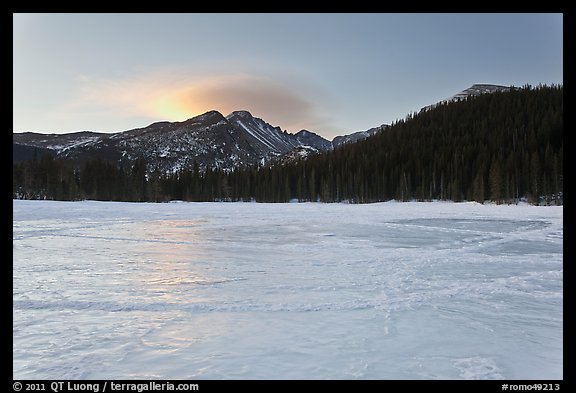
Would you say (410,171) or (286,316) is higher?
(410,171)

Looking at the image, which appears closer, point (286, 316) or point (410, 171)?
point (286, 316)

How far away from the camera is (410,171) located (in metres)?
95.2

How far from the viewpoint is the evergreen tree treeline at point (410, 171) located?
7494 cm

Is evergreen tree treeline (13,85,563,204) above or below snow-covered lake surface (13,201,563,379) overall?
above

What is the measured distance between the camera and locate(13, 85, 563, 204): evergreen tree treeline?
7494 cm

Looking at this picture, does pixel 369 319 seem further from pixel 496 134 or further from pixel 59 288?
pixel 496 134

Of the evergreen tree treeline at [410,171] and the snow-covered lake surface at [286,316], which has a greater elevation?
the evergreen tree treeline at [410,171]

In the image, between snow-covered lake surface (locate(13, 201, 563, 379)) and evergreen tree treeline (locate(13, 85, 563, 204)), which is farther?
evergreen tree treeline (locate(13, 85, 563, 204))

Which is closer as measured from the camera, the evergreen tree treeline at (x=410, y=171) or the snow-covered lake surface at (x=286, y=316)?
the snow-covered lake surface at (x=286, y=316)
